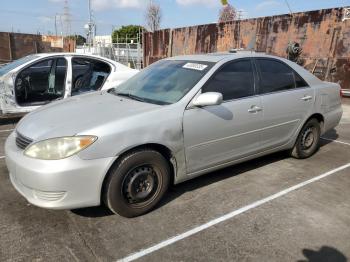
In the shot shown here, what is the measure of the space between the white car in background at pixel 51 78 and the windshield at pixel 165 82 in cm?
306

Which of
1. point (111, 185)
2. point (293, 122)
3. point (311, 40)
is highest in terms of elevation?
point (311, 40)

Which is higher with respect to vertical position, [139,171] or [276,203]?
[139,171]

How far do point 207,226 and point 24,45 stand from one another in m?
28.1

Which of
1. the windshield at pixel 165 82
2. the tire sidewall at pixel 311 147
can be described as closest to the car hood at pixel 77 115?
the windshield at pixel 165 82

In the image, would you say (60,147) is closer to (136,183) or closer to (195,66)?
(136,183)

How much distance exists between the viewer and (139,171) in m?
3.41

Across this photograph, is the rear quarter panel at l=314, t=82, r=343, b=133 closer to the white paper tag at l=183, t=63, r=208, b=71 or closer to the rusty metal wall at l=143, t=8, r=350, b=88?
the white paper tag at l=183, t=63, r=208, b=71

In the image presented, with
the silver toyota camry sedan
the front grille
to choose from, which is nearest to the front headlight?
the silver toyota camry sedan

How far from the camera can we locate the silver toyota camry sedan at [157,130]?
3.08m

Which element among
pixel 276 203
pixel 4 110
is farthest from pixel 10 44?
pixel 276 203

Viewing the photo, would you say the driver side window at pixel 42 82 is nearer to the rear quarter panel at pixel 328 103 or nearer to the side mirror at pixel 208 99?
the side mirror at pixel 208 99

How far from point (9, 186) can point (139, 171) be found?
1829mm

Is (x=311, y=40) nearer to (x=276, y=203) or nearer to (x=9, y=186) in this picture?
(x=276, y=203)

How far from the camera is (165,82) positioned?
4148mm
